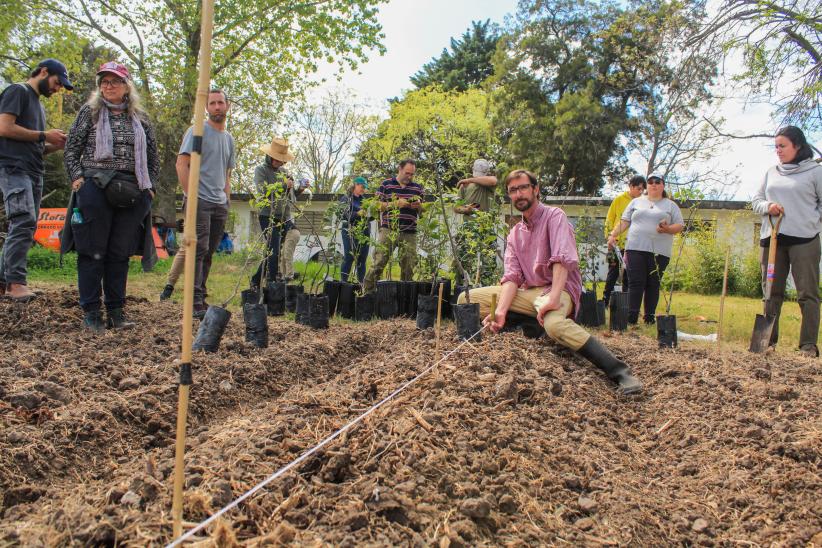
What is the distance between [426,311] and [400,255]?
1567 millimetres

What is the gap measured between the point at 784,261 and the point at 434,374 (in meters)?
3.44

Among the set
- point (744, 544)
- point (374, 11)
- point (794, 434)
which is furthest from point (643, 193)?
point (374, 11)

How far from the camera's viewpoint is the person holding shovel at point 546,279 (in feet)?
11.1

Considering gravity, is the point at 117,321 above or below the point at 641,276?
below

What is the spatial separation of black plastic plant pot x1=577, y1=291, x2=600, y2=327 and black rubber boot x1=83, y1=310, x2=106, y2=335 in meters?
4.27

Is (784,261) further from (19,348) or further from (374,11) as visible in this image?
(374,11)

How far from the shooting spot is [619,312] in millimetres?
5484

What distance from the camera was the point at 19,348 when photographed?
3291mm

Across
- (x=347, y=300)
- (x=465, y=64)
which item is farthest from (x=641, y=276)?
(x=465, y=64)

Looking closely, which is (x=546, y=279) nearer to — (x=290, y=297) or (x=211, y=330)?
(x=211, y=330)

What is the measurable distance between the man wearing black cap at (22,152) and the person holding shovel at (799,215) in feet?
17.8

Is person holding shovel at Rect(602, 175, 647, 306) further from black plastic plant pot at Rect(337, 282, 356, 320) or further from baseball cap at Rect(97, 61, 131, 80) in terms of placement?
baseball cap at Rect(97, 61, 131, 80)

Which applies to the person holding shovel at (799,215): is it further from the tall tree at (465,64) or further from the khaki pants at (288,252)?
the tall tree at (465,64)

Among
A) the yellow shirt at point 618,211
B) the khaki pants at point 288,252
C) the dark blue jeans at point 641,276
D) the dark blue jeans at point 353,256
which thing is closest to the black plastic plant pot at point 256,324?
the dark blue jeans at point 353,256
